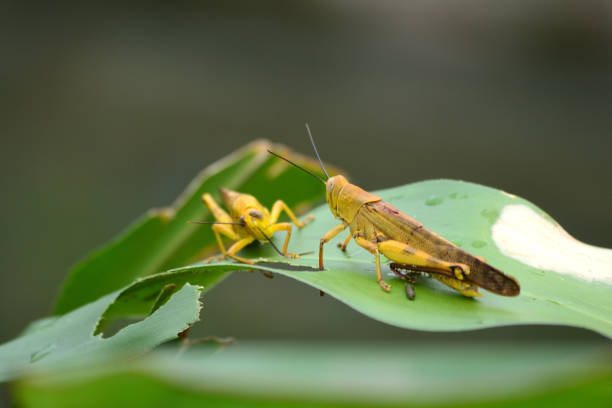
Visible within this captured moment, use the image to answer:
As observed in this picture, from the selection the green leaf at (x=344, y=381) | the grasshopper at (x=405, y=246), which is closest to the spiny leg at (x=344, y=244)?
the grasshopper at (x=405, y=246)

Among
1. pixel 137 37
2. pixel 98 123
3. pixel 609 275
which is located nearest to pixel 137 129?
pixel 98 123

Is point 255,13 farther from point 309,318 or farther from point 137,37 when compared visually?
point 309,318

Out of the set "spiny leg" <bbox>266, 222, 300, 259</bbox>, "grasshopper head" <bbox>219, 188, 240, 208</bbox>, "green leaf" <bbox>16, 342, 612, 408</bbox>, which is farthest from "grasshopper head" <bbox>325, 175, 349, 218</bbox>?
"green leaf" <bbox>16, 342, 612, 408</bbox>

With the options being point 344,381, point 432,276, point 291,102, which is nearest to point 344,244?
point 432,276

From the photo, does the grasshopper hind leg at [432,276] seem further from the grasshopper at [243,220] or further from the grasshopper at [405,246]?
the grasshopper at [243,220]

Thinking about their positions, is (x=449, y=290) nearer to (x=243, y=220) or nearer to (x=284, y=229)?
(x=284, y=229)

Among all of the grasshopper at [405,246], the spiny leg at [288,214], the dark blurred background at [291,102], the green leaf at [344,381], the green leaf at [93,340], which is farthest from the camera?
the dark blurred background at [291,102]
